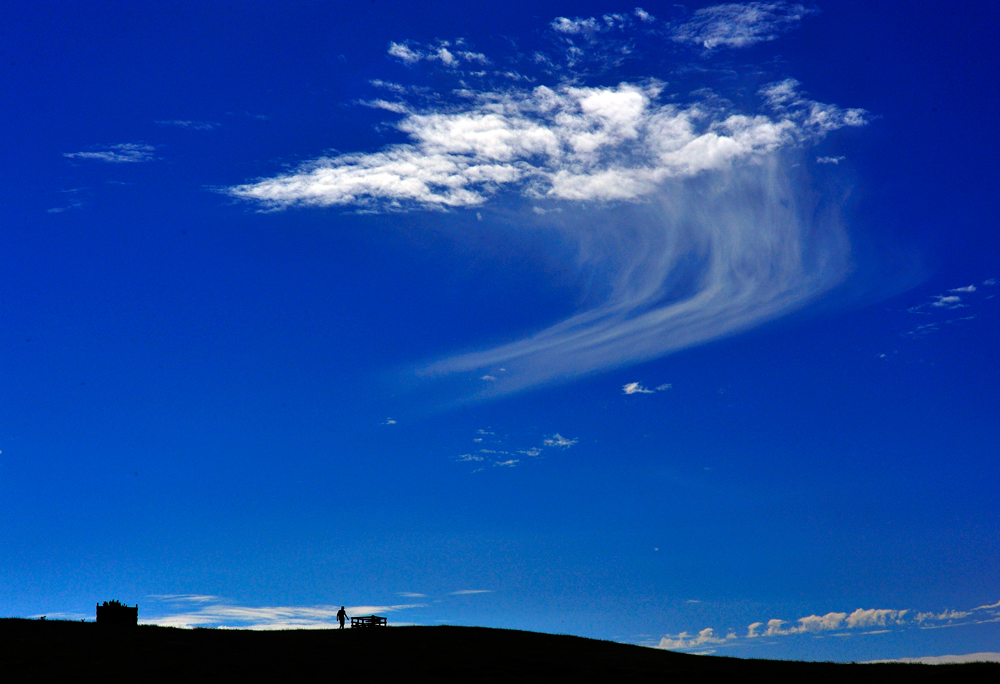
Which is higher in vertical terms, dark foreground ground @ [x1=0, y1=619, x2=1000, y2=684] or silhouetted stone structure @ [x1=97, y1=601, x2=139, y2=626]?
silhouetted stone structure @ [x1=97, y1=601, x2=139, y2=626]

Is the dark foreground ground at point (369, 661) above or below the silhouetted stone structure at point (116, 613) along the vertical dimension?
below

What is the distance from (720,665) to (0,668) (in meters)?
32.1

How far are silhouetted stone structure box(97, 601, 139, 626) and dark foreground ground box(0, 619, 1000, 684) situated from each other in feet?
8.59

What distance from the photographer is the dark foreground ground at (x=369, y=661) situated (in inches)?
1326

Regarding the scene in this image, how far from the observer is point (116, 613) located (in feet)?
164

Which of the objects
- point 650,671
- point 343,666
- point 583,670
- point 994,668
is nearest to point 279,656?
point 343,666

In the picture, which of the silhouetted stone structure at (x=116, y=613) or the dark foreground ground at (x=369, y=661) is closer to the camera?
the dark foreground ground at (x=369, y=661)

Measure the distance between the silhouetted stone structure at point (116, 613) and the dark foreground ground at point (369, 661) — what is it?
2620mm

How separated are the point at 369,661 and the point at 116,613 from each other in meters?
21.3

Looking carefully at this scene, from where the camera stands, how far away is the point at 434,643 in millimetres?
43312

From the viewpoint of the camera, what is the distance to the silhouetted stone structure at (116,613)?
49562mm

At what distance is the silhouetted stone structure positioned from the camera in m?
49.6

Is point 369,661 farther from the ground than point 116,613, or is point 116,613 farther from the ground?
point 116,613

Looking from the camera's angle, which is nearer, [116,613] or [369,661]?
[369,661]
